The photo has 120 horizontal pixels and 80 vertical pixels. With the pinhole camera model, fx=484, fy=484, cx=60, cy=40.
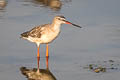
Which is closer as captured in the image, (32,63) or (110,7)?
(32,63)

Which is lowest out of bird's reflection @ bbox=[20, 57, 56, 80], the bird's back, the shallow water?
bird's reflection @ bbox=[20, 57, 56, 80]

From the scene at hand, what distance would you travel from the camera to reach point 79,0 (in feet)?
58.7

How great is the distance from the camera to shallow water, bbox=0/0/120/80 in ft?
36.8

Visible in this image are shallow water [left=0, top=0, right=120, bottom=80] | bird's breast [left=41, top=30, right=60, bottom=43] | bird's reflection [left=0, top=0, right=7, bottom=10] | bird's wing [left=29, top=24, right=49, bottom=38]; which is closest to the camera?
shallow water [left=0, top=0, right=120, bottom=80]

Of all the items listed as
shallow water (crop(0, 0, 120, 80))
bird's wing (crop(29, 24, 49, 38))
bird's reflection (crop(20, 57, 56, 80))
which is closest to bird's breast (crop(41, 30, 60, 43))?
bird's wing (crop(29, 24, 49, 38))

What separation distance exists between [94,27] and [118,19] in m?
1.17

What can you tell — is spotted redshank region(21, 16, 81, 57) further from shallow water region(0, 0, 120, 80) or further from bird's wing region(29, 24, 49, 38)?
shallow water region(0, 0, 120, 80)

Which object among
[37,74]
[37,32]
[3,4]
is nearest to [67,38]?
[37,32]

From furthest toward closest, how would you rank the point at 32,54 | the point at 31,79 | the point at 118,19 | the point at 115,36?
the point at 118,19
the point at 115,36
the point at 32,54
the point at 31,79

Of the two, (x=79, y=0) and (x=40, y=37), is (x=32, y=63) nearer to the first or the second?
(x=40, y=37)

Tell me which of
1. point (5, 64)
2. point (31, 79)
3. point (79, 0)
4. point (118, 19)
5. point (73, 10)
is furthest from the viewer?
point (79, 0)

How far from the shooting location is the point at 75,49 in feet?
41.4

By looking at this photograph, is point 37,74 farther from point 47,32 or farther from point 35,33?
point 35,33

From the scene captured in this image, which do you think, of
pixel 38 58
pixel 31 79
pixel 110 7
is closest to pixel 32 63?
pixel 38 58
